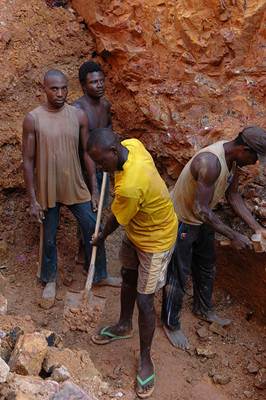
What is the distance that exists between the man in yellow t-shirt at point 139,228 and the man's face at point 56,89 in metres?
0.95

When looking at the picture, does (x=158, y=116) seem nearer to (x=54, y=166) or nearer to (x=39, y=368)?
(x=54, y=166)

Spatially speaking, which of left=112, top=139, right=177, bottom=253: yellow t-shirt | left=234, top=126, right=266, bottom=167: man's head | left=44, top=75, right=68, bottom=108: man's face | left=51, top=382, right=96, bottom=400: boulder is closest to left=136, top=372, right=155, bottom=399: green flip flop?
left=112, top=139, right=177, bottom=253: yellow t-shirt

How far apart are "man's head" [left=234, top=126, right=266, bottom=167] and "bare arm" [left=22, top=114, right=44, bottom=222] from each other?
156 cm

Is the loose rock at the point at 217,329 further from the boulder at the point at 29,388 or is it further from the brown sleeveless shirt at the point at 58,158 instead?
the boulder at the point at 29,388

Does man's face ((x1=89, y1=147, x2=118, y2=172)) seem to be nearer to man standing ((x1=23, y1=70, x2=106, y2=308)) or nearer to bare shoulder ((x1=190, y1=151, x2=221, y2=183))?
bare shoulder ((x1=190, y1=151, x2=221, y2=183))

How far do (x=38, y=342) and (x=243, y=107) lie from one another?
9.75 ft

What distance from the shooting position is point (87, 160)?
4.98m

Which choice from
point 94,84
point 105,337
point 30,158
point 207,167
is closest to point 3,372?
point 105,337

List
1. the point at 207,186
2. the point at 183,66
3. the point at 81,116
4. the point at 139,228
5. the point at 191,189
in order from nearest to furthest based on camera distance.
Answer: the point at 139,228, the point at 207,186, the point at 191,189, the point at 81,116, the point at 183,66

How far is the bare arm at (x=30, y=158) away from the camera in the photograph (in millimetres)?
4656

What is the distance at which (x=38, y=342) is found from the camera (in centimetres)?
344

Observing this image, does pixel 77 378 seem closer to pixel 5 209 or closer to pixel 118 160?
pixel 118 160

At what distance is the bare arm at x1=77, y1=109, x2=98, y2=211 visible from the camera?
16.0ft

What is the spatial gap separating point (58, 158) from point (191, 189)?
110 cm
